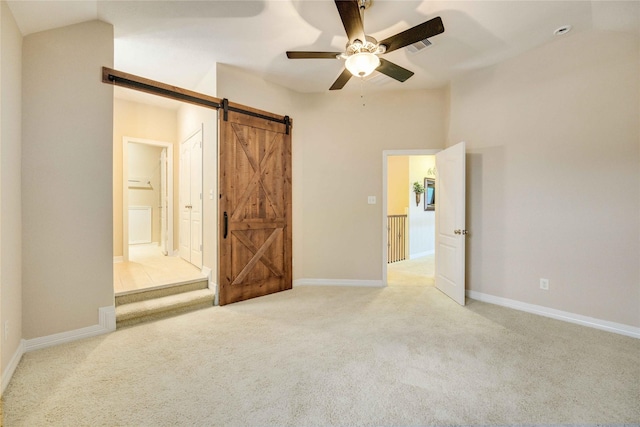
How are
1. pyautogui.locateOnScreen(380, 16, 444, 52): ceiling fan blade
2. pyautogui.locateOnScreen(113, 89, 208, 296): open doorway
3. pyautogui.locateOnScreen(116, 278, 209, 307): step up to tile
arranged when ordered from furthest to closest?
pyautogui.locateOnScreen(113, 89, 208, 296): open doorway
pyautogui.locateOnScreen(116, 278, 209, 307): step up to tile
pyautogui.locateOnScreen(380, 16, 444, 52): ceiling fan blade

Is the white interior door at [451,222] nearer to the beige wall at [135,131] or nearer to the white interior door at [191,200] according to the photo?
the white interior door at [191,200]

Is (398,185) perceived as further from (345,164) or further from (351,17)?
(351,17)

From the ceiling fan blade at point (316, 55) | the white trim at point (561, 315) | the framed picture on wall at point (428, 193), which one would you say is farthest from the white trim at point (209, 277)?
the framed picture on wall at point (428, 193)

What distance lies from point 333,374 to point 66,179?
2.80m

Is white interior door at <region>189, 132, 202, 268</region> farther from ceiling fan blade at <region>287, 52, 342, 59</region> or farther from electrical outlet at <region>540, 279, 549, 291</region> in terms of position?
electrical outlet at <region>540, 279, 549, 291</region>

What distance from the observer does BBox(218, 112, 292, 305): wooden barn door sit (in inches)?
139

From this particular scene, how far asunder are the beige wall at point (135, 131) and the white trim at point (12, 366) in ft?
8.97

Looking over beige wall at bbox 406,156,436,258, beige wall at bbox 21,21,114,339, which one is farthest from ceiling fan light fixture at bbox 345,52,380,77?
beige wall at bbox 406,156,436,258

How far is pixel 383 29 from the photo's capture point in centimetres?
276

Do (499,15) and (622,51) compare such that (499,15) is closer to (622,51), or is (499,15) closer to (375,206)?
(622,51)

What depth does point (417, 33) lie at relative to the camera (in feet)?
6.88

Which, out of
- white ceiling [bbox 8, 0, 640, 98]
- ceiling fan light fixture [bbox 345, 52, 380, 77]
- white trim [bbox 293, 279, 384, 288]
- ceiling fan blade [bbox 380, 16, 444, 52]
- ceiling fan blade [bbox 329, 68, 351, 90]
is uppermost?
white ceiling [bbox 8, 0, 640, 98]

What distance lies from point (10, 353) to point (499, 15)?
15.9 ft

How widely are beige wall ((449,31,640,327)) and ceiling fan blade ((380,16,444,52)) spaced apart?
2.02 metres
